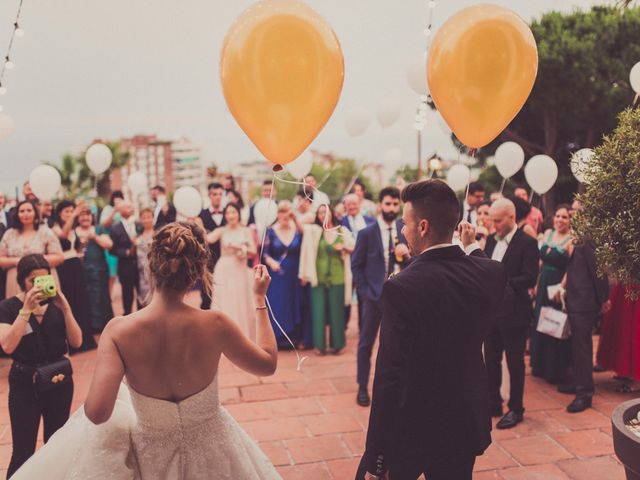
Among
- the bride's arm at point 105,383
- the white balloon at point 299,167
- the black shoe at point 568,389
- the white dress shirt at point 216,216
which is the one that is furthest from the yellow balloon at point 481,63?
the white dress shirt at point 216,216

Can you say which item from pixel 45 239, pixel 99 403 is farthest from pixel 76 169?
pixel 99 403

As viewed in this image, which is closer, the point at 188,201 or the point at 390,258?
the point at 390,258

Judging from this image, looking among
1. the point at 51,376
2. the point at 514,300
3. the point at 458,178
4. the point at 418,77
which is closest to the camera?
the point at 51,376

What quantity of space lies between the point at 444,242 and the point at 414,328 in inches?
14.8

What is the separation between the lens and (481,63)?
2.80 m

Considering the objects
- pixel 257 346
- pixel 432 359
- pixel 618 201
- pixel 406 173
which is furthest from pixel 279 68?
pixel 406 173

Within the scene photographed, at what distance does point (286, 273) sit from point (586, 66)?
890 cm

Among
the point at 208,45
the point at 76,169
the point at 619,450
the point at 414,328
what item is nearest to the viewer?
the point at 414,328

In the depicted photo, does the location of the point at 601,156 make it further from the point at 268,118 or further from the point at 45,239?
the point at 45,239

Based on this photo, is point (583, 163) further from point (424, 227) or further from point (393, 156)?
point (393, 156)

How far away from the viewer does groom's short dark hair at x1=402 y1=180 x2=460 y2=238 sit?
2.17 m

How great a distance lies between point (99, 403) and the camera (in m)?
1.83

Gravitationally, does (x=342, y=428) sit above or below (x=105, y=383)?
below

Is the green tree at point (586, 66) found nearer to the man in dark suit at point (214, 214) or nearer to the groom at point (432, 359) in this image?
the man in dark suit at point (214, 214)
